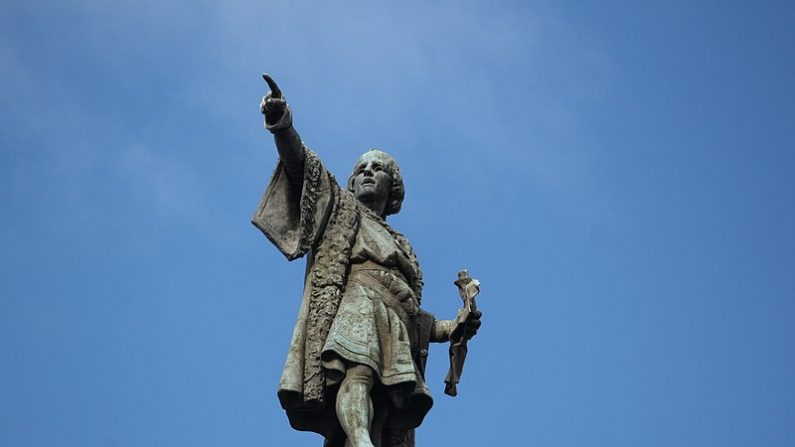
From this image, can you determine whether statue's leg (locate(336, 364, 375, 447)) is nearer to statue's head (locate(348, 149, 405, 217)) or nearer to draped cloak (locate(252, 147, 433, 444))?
draped cloak (locate(252, 147, 433, 444))

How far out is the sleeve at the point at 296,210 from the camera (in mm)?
13672

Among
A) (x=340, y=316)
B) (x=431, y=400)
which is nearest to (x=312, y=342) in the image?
(x=340, y=316)

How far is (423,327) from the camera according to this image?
14.3 meters

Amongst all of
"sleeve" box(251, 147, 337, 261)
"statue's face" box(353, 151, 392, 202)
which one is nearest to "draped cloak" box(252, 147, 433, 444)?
"sleeve" box(251, 147, 337, 261)

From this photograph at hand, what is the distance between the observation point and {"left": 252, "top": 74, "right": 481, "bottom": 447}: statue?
12852mm

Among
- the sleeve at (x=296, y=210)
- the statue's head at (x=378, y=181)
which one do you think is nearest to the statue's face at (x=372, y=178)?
the statue's head at (x=378, y=181)

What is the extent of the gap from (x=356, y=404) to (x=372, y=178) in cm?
292

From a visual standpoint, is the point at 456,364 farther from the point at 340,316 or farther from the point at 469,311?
the point at 340,316

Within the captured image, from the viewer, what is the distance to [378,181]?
1469 cm

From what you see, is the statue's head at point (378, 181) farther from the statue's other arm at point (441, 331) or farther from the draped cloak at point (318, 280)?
the statue's other arm at point (441, 331)

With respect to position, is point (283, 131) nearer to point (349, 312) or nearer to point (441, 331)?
point (349, 312)

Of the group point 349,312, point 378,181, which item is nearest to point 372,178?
point 378,181

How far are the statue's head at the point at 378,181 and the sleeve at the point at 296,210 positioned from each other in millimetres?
790

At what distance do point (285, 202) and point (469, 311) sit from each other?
82.3 inches
